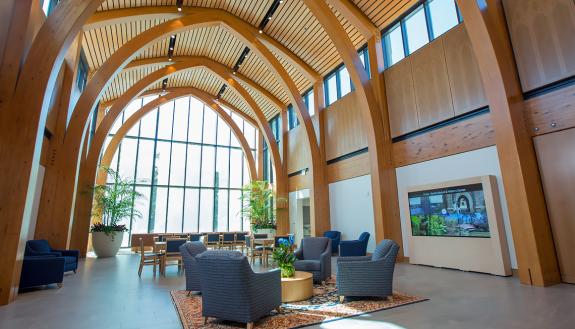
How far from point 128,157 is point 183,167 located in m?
2.47

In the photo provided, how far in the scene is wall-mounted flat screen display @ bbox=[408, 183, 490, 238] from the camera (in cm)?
557

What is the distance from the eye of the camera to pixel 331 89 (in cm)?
1091

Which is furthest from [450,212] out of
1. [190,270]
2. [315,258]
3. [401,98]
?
[190,270]

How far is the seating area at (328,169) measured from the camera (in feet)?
12.0

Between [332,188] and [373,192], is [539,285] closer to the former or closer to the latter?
[373,192]

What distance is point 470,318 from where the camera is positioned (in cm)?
307

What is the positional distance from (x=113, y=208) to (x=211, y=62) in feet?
22.7

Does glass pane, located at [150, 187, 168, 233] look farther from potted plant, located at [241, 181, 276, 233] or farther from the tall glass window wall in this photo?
potted plant, located at [241, 181, 276, 233]

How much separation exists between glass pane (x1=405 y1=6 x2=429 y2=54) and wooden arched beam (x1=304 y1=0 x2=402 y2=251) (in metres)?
1.39

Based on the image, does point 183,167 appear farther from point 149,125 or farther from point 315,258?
point 315,258

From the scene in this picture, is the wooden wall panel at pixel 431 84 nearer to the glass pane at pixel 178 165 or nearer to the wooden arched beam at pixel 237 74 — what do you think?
the wooden arched beam at pixel 237 74

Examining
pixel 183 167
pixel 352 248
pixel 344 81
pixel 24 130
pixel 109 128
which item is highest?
pixel 344 81

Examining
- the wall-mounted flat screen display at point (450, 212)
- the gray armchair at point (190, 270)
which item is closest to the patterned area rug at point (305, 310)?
the gray armchair at point (190, 270)

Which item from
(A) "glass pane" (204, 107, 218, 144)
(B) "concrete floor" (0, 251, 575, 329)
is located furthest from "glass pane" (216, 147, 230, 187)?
(B) "concrete floor" (0, 251, 575, 329)
